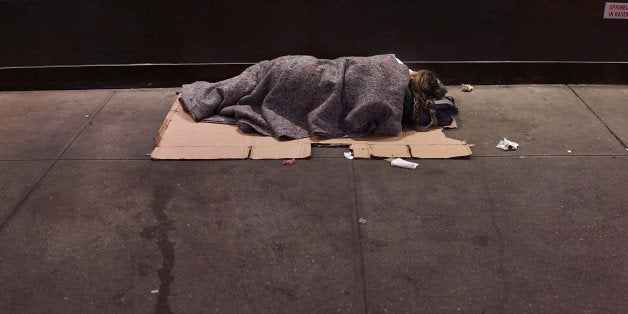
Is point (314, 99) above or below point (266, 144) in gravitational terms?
above

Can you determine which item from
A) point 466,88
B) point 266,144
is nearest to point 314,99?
point 266,144

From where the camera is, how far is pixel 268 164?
3.80m

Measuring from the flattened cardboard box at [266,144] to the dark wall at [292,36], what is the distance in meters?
0.95

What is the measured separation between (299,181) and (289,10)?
5.90ft

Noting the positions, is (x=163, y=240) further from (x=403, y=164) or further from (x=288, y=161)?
(x=403, y=164)

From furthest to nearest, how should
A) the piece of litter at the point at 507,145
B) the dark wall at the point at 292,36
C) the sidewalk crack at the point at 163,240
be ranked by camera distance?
the dark wall at the point at 292,36 < the piece of litter at the point at 507,145 < the sidewalk crack at the point at 163,240

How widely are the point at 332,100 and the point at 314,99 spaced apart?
6.2 inches

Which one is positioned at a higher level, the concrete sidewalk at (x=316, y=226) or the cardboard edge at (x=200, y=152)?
the cardboard edge at (x=200, y=152)

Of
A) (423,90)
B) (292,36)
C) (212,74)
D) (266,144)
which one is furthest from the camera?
(212,74)

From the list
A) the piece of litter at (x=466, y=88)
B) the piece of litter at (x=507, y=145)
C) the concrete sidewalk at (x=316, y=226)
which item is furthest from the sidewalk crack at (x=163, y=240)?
the piece of litter at (x=466, y=88)

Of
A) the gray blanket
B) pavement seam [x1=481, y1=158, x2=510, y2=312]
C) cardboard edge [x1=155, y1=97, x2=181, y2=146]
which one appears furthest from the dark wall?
pavement seam [x1=481, y1=158, x2=510, y2=312]

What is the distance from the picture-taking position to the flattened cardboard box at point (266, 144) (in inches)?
153

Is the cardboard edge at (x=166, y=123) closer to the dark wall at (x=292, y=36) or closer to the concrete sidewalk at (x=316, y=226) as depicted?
the concrete sidewalk at (x=316, y=226)

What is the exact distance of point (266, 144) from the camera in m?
4.03
